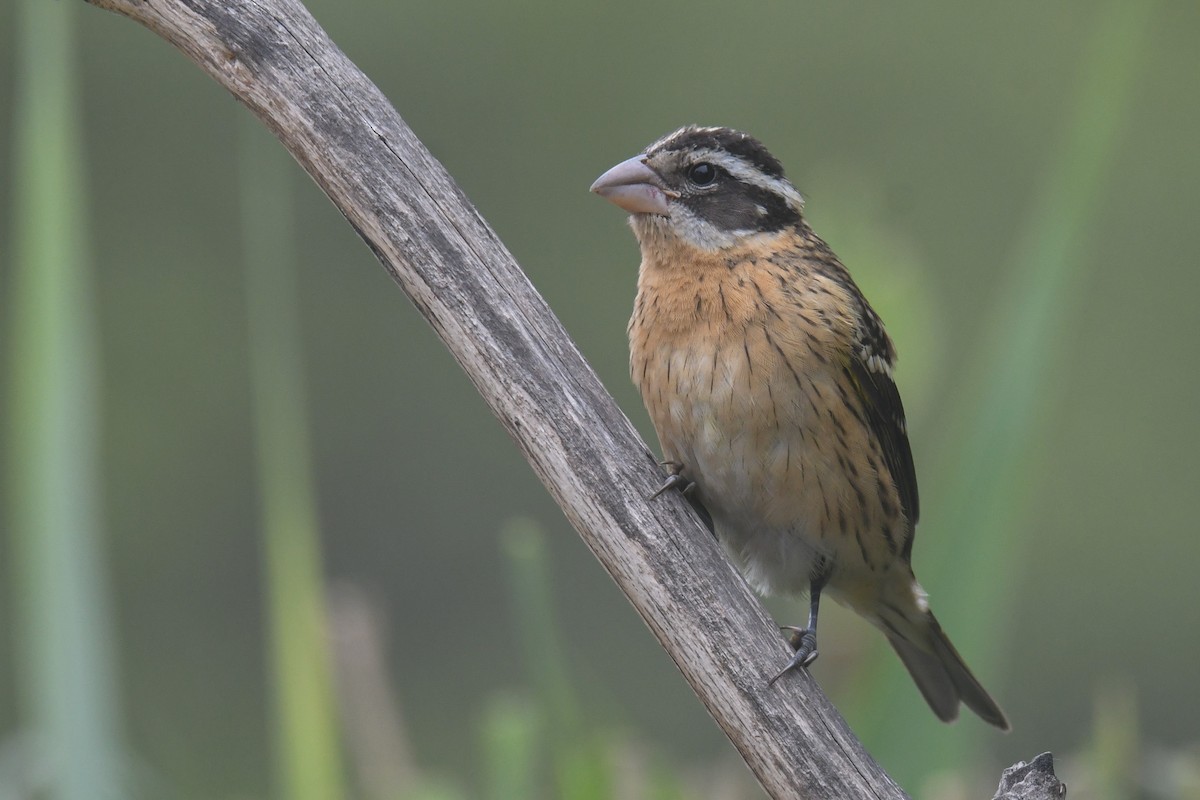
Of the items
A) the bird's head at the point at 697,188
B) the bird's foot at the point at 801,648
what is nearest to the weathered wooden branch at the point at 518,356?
the bird's foot at the point at 801,648

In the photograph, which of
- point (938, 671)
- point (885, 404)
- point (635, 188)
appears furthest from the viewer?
point (938, 671)

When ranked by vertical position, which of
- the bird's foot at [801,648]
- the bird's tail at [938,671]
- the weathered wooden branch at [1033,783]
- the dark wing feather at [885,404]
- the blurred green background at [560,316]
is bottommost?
the weathered wooden branch at [1033,783]

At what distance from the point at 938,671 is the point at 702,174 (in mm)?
1174

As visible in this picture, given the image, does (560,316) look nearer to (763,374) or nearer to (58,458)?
(763,374)

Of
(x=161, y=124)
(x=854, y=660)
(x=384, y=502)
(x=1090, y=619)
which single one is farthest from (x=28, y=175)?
(x=161, y=124)

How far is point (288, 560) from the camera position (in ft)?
10.0

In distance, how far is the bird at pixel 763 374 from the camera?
3297mm

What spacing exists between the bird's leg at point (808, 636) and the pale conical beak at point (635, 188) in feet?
2.72

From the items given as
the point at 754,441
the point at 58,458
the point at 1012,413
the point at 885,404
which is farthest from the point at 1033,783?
the point at 58,458

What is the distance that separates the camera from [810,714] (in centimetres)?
261

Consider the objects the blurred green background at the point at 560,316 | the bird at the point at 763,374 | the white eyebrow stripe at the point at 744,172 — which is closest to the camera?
the bird at the point at 763,374

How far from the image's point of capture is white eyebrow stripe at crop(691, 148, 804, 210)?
135 inches

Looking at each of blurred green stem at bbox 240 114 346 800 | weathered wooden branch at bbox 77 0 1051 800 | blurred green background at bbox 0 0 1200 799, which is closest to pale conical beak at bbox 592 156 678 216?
blurred green stem at bbox 240 114 346 800

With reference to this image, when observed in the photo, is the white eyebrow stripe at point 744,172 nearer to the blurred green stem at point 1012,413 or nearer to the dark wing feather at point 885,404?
the dark wing feather at point 885,404
